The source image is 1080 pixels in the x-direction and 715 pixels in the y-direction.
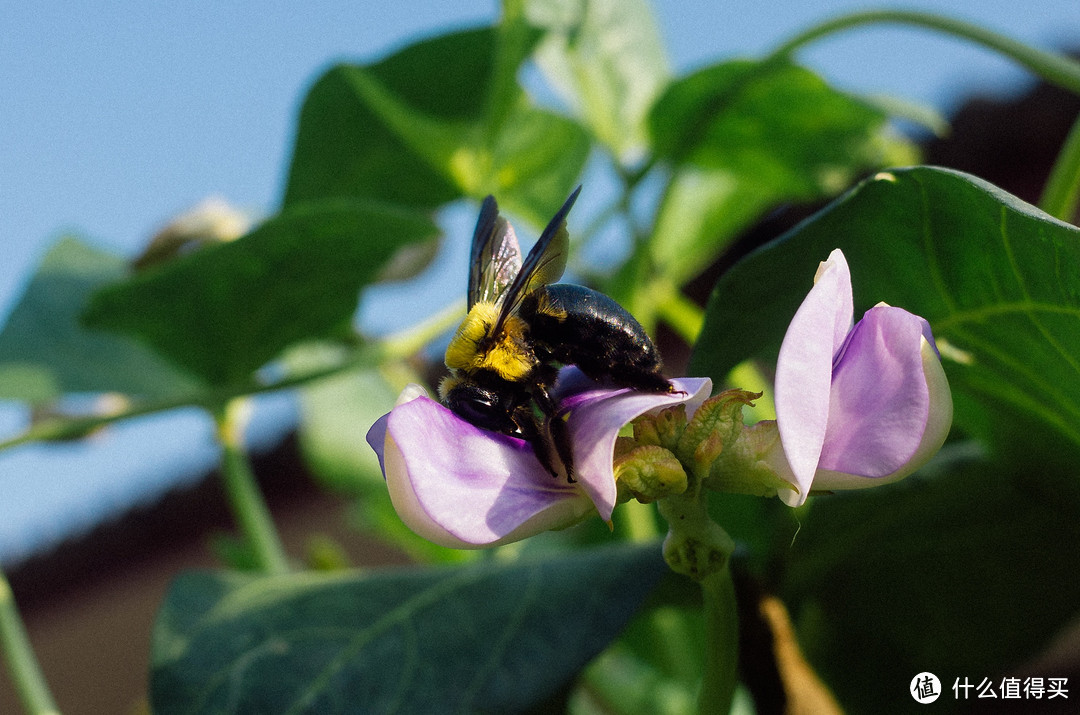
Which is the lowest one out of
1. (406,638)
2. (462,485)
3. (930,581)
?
(930,581)

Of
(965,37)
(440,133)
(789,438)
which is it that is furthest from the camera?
(440,133)

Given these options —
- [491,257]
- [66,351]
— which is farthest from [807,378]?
[66,351]

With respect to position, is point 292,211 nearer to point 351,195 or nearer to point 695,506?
point 351,195

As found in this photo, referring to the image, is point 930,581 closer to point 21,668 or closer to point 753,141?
point 753,141

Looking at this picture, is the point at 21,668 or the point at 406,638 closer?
the point at 406,638

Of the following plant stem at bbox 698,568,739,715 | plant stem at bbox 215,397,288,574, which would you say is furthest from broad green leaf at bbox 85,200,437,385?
plant stem at bbox 698,568,739,715

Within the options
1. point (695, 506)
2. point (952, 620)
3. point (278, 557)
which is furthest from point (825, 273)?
point (278, 557)

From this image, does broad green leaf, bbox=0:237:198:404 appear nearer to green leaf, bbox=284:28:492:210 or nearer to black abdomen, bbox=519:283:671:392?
green leaf, bbox=284:28:492:210
